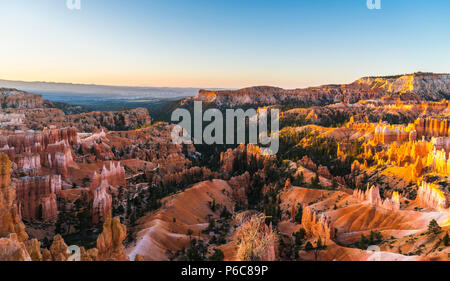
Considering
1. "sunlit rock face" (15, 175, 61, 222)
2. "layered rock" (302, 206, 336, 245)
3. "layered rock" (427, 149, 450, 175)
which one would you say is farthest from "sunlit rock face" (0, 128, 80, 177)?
"layered rock" (427, 149, 450, 175)

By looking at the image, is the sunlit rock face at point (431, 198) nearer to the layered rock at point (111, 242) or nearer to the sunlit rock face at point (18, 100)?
the layered rock at point (111, 242)

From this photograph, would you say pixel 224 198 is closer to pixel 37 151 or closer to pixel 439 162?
pixel 37 151

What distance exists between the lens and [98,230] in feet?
107

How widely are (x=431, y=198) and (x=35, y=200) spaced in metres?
48.2

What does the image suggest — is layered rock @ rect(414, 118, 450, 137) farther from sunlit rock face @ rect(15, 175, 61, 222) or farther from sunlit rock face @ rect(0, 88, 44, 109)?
sunlit rock face @ rect(0, 88, 44, 109)

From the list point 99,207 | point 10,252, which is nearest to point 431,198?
point 99,207

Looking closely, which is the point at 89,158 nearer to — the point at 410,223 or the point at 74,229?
the point at 74,229

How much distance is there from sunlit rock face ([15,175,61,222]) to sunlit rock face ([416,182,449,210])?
4535 cm

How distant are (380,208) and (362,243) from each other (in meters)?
9.44

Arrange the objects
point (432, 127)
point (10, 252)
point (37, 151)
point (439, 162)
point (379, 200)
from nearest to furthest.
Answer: point (10, 252)
point (379, 200)
point (439, 162)
point (37, 151)
point (432, 127)

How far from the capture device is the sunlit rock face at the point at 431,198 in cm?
3281

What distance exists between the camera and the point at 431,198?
34.5 metres

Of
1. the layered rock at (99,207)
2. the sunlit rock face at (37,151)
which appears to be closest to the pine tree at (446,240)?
the layered rock at (99,207)

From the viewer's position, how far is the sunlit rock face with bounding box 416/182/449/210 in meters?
32.8
